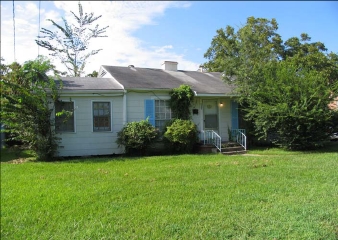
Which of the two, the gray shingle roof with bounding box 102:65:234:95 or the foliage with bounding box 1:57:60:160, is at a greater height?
the gray shingle roof with bounding box 102:65:234:95

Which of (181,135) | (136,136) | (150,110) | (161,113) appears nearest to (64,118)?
(136,136)

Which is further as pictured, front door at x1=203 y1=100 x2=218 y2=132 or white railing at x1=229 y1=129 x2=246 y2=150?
front door at x1=203 y1=100 x2=218 y2=132

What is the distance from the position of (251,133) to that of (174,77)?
4.56 meters

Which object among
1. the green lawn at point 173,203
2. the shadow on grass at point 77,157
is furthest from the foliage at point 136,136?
the green lawn at point 173,203

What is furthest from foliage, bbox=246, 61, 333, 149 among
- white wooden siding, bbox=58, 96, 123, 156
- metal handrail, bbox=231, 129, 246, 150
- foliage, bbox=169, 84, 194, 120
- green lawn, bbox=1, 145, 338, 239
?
white wooden siding, bbox=58, 96, 123, 156

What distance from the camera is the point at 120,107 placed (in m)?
10.7

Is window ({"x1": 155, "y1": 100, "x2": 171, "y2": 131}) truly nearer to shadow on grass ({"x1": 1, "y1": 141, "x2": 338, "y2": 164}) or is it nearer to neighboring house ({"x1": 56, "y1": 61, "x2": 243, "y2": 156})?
neighboring house ({"x1": 56, "y1": 61, "x2": 243, "y2": 156})

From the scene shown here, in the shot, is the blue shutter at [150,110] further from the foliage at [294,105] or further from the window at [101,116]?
the foliage at [294,105]

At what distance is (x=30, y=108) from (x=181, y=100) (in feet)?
18.2

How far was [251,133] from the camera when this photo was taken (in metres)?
12.4

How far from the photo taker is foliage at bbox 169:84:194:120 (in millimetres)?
11227

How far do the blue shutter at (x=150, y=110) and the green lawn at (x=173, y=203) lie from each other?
4248 mm

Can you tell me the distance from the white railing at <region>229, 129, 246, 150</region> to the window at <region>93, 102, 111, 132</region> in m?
5.50

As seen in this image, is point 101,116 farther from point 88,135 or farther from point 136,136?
point 136,136
